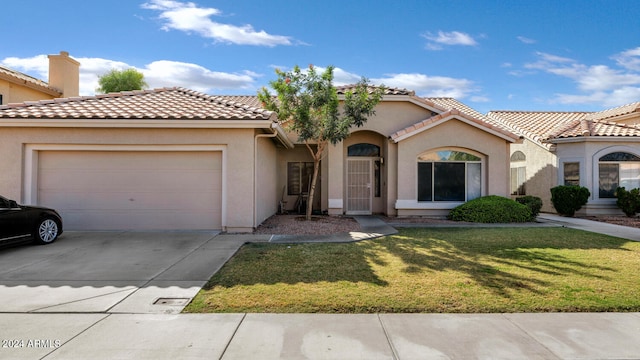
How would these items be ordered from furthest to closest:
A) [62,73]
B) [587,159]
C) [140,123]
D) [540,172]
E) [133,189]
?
[62,73]
[540,172]
[587,159]
[133,189]
[140,123]

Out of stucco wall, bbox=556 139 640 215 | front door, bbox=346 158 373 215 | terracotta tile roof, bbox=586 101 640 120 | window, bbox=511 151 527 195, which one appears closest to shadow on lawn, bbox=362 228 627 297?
front door, bbox=346 158 373 215

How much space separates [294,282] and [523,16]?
14.1m

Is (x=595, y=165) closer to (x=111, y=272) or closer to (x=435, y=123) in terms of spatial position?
(x=435, y=123)

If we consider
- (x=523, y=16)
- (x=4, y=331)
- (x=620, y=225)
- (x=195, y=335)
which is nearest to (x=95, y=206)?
(x=4, y=331)

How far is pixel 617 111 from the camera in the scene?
1981 cm

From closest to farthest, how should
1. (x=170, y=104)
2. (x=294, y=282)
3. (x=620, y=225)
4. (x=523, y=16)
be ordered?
(x=294, y=282)
(x=170, y=104)
(x=620, y=225)
(x=523, y=16)

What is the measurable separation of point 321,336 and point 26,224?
27.1 ft

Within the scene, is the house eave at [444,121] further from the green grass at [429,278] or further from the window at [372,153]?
the green grass at [429,278]

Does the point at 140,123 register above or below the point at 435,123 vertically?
below

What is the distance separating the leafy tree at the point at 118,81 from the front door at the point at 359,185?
23.1m

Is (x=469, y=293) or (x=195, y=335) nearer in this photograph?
(x=195, y=335)

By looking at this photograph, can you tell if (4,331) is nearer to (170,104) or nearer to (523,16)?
(170,104)

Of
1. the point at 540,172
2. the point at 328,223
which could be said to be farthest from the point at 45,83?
the point at 540,172

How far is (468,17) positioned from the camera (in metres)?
13.9
